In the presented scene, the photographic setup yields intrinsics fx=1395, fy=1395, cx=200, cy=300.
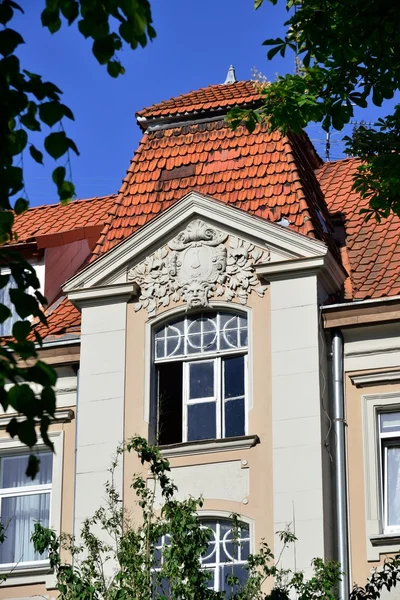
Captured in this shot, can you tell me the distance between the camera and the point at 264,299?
18.3 m

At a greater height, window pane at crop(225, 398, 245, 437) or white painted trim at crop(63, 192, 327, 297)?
white painted trim at crop(63, 192, 327, 297)

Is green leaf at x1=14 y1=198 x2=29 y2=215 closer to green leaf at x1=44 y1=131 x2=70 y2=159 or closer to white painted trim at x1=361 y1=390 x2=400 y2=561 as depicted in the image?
green leaf at x1=44 y1=131 x2=70 y2=159

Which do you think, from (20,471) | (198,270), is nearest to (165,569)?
(198,270)

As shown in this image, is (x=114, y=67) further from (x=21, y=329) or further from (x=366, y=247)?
(x=366, y=247)

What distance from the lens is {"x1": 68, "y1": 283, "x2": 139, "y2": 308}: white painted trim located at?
18.9 meters

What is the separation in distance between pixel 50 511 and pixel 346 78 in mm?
7638

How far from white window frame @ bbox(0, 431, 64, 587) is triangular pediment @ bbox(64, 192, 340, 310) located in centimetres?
225

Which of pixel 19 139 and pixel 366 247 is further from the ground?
pixel 366 247

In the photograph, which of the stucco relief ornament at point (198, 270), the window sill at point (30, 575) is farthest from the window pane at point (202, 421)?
the window sill at point (30, 575)

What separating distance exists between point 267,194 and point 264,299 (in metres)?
1.82

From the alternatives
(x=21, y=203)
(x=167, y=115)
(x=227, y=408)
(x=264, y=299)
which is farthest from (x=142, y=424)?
(x=21, y=203)

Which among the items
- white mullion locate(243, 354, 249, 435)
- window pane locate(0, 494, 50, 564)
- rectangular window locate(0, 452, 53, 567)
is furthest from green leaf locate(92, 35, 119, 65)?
Answer: window pane locate(0, 494, 50, 564)

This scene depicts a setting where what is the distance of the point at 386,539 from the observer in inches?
663

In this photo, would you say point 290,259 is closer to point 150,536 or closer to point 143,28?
point 150,536
